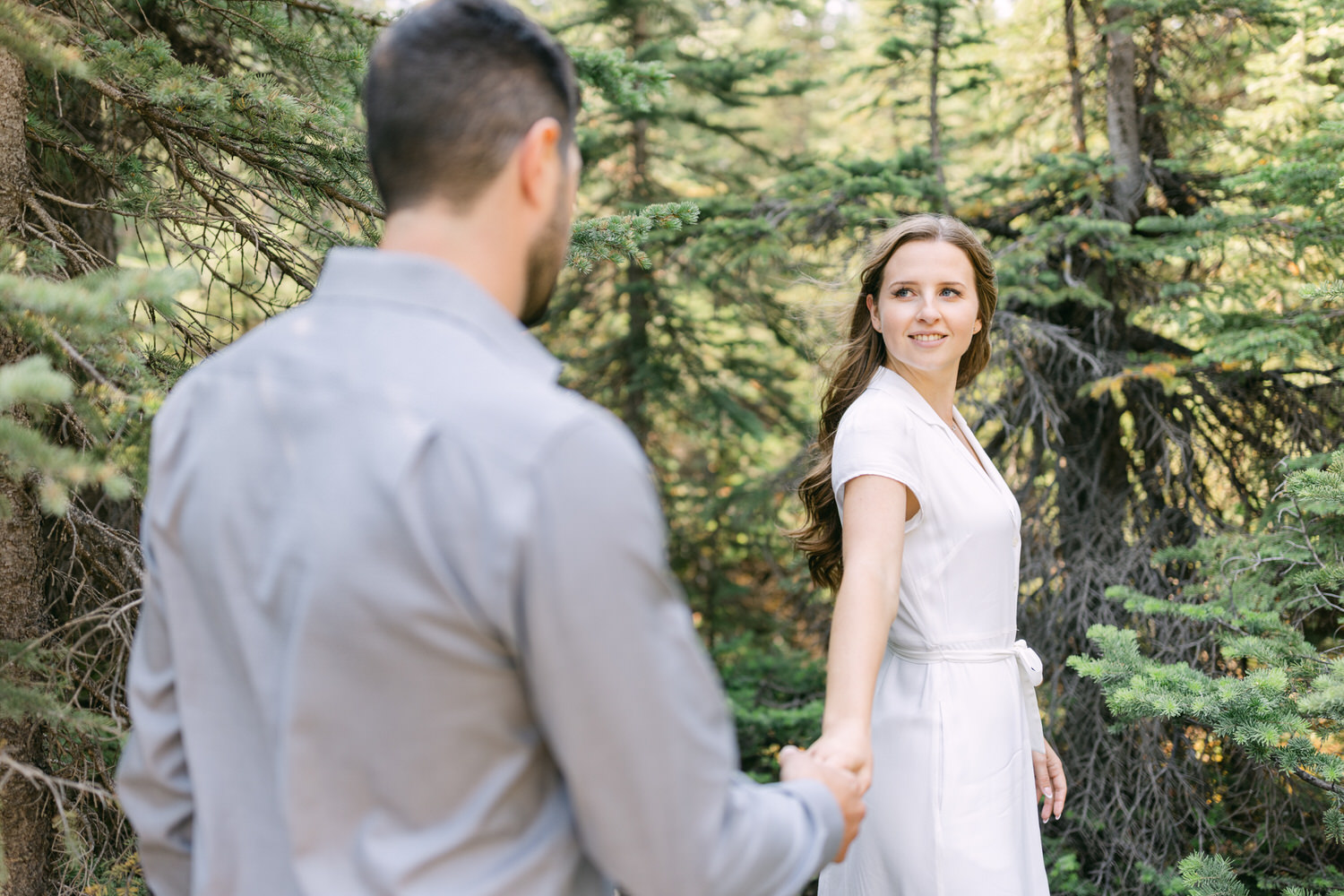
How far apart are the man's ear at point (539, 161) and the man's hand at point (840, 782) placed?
987 millimetres

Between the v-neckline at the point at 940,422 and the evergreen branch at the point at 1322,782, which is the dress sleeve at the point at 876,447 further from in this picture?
the evergreen branch at the point at 1322,782

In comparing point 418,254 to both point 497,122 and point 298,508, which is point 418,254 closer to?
point 497,122

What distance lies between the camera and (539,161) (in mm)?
1227

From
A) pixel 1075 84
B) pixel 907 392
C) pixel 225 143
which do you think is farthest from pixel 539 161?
pixel 1075 84

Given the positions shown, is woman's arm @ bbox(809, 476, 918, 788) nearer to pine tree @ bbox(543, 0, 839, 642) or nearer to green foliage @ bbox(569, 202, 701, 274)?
green foliage @ bbox(569, 202, 701, 274)

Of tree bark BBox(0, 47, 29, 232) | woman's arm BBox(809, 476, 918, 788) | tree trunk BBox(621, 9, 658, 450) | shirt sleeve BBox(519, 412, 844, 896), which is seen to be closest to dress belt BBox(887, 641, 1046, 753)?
woman's arm BBox(809, 476, 918, 788)

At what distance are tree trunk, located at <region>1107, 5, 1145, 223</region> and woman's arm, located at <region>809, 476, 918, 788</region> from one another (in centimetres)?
396

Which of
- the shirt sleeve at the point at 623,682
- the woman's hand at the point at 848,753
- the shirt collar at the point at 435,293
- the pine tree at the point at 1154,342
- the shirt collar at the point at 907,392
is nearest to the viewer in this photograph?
the shirt sleeve at the point at 623,682

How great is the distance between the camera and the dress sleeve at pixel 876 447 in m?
2.14

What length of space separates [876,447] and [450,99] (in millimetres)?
1332

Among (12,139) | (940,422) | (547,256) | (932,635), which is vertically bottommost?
(932,635)

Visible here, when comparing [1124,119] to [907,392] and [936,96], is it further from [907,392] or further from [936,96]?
[907,392]

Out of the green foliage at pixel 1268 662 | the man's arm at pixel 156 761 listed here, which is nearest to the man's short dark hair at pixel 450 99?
the man's arm at pixel 156 761

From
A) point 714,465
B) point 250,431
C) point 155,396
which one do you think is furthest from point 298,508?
point 714,465
